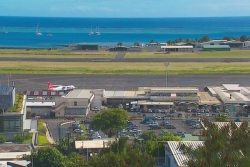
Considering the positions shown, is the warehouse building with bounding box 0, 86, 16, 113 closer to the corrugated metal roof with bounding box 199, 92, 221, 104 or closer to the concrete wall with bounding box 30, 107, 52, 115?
the concrete wall with bounding box 30, 107, 52, 115

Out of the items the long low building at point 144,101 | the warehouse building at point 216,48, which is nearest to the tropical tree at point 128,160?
the long low building at point 144,101

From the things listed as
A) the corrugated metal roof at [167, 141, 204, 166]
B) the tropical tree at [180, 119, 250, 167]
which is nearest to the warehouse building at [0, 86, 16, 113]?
Answer: the corrugated metal roof at [167, 141, 204, 166]

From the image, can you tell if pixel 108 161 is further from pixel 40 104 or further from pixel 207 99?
pixel 207 99

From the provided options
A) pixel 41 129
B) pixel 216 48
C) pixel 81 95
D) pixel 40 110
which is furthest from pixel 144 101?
pixel 216 48

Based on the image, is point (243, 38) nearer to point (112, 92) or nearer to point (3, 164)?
point (112, 92)

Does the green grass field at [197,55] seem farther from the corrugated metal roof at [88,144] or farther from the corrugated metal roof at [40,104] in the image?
the corrugated metal roof at [88,144]

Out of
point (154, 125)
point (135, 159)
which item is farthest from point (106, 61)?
point (135, 159)
